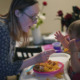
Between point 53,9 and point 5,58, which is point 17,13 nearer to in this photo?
point 5,58

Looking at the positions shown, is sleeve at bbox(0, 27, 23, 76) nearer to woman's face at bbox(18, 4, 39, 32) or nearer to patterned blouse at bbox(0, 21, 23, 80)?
patterned blouse at bbox(0, 21, 23, 80)

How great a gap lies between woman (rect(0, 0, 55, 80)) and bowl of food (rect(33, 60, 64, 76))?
45 millimetres

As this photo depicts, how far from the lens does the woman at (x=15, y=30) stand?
99cm

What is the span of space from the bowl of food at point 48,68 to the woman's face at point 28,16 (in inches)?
10.6

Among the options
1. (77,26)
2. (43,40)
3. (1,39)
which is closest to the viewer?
(1,39)

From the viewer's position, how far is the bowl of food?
0.99 metres

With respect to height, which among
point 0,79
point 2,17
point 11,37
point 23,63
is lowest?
point 0,79

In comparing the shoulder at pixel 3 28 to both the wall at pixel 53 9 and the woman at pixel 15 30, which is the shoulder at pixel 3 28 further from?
the wall at pixel 53 9

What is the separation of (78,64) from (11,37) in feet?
1.50

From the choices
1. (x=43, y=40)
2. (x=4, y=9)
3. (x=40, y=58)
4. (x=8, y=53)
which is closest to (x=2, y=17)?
(x=8, y=53)

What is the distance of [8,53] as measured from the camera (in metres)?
1.04

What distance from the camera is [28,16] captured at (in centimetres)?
106

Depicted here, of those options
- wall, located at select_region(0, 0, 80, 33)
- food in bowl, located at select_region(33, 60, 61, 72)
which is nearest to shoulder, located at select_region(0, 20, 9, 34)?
food in bowl, located at select_region(33, 60, 61, 72)

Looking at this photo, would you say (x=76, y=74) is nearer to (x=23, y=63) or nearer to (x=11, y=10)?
(x=23, y=63)
